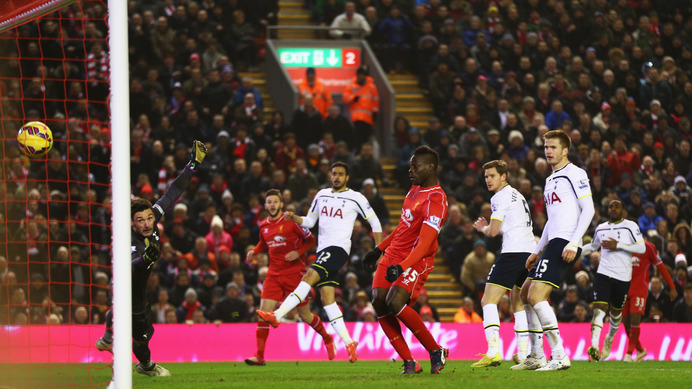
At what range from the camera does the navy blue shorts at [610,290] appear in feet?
43.5

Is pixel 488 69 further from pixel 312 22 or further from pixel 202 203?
pixel 202 203

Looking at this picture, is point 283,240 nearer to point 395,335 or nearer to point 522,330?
point 522,330

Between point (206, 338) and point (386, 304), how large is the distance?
21.2 feet

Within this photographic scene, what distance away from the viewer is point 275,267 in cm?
1238

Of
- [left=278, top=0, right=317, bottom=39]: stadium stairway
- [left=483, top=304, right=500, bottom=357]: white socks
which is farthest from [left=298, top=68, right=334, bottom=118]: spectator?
[left=483, top=304, right=500, bottom=357]: white socks

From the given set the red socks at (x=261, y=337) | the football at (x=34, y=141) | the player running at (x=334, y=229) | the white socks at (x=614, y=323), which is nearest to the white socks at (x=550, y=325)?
the player running at (x=334, y=229)

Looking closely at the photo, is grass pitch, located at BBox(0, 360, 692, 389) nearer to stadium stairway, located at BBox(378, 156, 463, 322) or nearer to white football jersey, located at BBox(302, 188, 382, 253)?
white football jersey, located at BBox(302, 188, 382, 253)

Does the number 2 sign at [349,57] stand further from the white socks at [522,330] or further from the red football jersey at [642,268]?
the white socks at [522,330]

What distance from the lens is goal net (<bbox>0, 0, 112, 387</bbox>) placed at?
38.6 ft

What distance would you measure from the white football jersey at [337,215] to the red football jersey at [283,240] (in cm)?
38

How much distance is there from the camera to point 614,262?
1327 cm

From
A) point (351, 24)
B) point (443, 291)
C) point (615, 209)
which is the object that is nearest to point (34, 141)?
point (615, 209)

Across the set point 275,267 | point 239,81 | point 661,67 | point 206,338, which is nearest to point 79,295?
point 206,338

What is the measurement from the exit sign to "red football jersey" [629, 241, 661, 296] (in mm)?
9105
